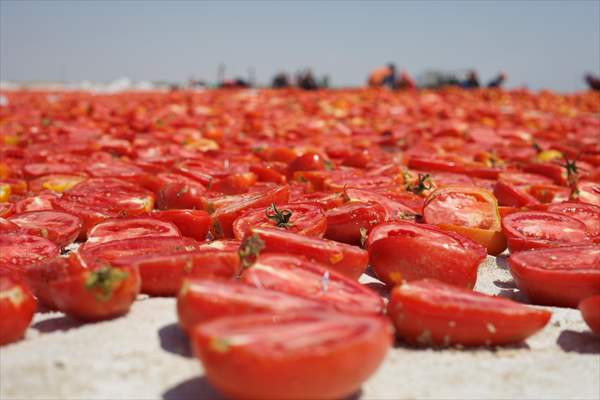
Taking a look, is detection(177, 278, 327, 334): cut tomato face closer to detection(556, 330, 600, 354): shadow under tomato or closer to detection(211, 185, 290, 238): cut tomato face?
detection(556, 330, 600, 354): shadow under tomato

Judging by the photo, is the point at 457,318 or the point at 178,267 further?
the point at 178,267

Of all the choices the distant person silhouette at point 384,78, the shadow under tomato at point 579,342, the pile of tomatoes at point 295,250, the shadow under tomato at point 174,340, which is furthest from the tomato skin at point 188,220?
the distant person silhouette at point 384,78

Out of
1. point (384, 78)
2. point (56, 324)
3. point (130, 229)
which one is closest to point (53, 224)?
point (130, 229)

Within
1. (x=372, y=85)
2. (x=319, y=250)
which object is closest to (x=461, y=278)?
(x=319, y=250)

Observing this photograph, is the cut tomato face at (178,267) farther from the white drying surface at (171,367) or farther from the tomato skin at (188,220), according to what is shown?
the tomato skin at (188,220)

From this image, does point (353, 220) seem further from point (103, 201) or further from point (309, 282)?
point (103, 201)

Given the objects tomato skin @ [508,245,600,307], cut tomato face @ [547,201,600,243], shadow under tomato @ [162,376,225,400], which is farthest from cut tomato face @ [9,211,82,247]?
cut tomato face @ [547,201,600,243]
